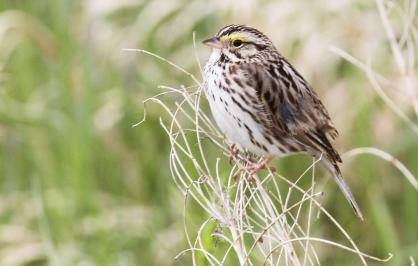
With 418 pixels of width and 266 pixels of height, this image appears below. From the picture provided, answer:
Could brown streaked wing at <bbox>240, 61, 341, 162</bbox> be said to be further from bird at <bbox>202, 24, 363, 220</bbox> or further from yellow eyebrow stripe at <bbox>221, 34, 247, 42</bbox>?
yellow eyebrow stripe at <bbox>221, 34, 247, 42</bbox>

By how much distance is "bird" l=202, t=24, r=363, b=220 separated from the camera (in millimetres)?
4352

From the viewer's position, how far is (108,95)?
698 centimetres

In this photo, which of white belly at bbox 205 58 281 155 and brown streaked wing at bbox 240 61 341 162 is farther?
brown streaked wing at bbox 240 61 341 162

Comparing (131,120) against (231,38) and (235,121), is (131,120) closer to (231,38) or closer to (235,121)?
(231,38)

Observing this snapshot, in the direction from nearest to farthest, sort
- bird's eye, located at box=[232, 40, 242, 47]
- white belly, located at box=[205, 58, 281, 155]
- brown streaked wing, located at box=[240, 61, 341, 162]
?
white belly, located at box=[205, 58, 281, 155]
brown streaked wing, located at box=[240, 61, 341, 162]
bird's eye, located at box=[232, 40, 242, 47]

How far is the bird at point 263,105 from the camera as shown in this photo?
14.3ft

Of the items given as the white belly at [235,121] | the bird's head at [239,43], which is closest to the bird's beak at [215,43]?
the bird's head at [239,43]

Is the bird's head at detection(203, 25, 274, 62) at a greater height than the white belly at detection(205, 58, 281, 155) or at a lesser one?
greater

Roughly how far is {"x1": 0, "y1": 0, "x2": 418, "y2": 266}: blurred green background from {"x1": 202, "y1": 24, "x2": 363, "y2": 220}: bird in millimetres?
1372

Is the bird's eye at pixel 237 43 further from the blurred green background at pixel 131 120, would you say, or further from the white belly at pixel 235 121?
the blurred green background at pixel 131 120

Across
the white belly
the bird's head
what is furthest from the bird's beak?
the white belly

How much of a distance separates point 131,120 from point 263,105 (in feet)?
8.00

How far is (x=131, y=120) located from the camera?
6.80 m

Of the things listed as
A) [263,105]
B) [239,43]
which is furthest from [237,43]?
[263,105]
